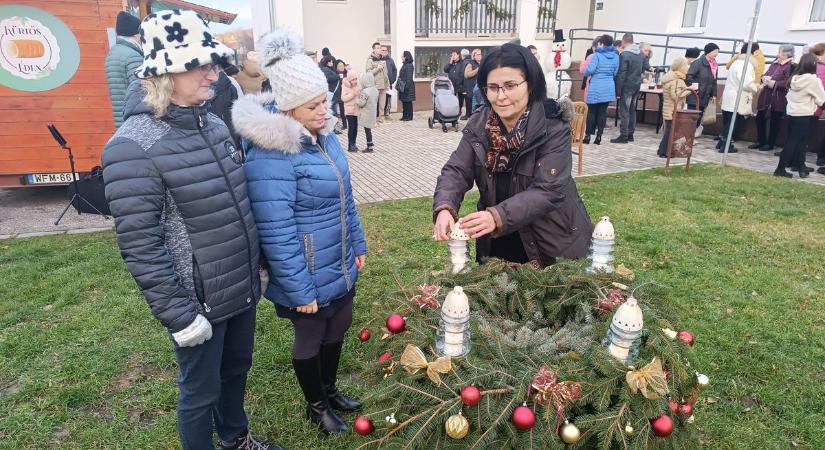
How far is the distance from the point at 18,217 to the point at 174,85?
641 centimetres

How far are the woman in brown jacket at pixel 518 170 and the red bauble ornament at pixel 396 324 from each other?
0.50 metres

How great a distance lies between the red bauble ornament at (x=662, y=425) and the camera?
1610 millimetres

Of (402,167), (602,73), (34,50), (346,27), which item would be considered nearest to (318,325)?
(34,50)

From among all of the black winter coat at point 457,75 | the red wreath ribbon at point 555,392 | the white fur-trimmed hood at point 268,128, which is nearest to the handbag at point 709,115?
the black winter coat at point 457,75

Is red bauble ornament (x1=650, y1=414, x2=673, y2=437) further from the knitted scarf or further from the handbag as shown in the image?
A: the handbag

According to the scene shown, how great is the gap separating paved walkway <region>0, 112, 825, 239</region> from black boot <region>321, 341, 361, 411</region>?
4518 mm

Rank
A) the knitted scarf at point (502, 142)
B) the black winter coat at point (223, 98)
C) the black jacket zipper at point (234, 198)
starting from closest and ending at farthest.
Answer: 1. the black jacket zipper at point (234, 198)
2. the knitted scarf at point (502, 142)
3. the black winter coat at point (223, 98)

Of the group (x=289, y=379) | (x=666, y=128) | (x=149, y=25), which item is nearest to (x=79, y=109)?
(x=289, y=379)

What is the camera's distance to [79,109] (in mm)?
6973

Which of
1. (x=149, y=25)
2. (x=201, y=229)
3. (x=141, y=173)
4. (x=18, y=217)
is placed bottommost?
(x=18, y=217)

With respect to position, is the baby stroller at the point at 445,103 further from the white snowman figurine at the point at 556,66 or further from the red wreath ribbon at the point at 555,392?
the red wreath ribbon at the point at 555,392

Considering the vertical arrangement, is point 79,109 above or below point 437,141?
above

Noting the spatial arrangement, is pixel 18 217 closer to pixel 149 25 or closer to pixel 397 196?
pixel 397 196

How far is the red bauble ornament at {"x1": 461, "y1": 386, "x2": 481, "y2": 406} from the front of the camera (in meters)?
1.57
